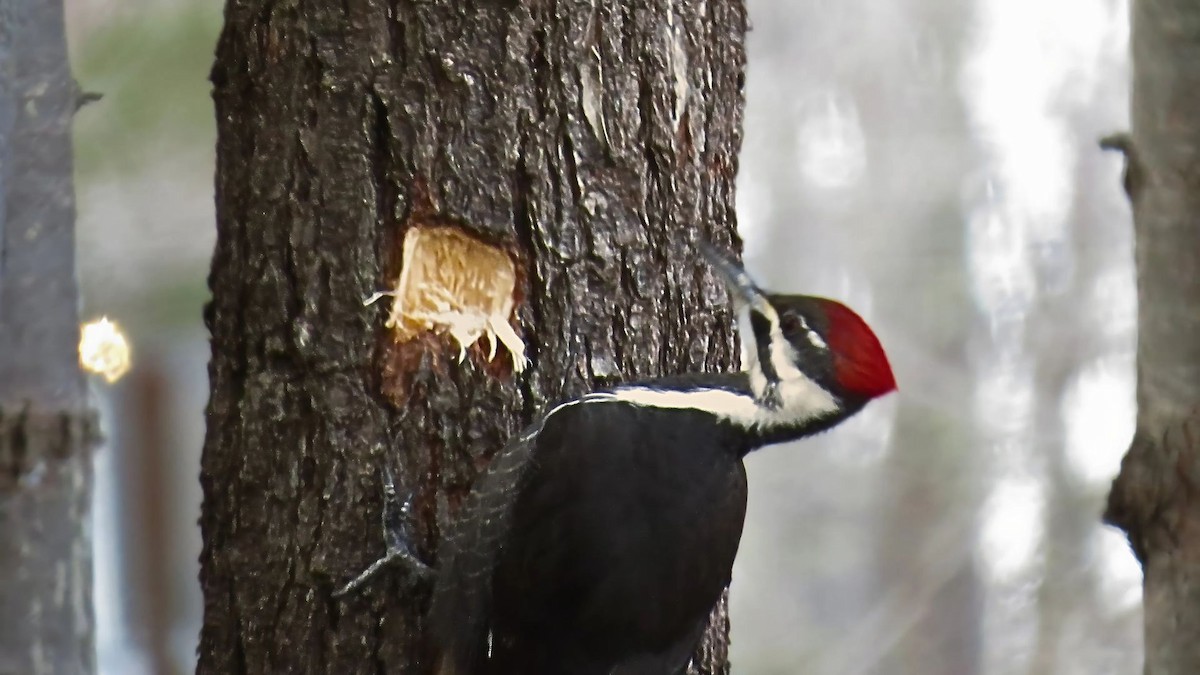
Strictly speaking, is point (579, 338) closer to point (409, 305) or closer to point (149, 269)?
point (409, 305)

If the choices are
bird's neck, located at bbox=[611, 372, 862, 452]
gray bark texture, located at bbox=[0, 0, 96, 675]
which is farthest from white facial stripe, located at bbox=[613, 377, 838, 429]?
gray bark texture, located at bbox=[0, 0, 96, 675]

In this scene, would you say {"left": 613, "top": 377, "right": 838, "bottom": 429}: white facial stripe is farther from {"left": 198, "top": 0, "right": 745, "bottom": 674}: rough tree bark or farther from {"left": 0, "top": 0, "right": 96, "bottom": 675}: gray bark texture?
{"left": 0, "top": 0, "right": 96, "bottom": 675}: gray bark texture

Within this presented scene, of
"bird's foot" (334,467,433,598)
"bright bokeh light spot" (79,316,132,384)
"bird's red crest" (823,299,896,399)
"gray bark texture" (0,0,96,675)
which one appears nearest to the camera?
"gray bark texture" (0,0,96,675)

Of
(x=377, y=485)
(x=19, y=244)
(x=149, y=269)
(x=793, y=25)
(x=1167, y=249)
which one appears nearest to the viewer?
(x=1167, y=249)

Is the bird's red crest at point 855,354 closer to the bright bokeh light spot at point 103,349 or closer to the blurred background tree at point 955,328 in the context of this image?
the bright bokeh light spot at point 103,349

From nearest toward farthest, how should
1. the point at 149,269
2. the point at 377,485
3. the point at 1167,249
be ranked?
the point at 1167,249 < the point at 377,485 < the point at 149,269

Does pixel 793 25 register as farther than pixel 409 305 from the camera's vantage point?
Yes

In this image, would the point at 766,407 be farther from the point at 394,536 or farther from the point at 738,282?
the point at 394,536

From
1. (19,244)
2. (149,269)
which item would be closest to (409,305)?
(19,244)
